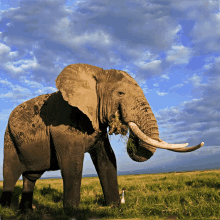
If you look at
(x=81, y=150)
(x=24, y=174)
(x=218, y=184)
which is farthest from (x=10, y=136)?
(x=218, y=184)

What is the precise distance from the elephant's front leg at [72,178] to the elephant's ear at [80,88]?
3.54 ft

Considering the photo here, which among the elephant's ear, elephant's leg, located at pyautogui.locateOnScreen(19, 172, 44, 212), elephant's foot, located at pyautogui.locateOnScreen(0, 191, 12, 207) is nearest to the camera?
the elephant's ear

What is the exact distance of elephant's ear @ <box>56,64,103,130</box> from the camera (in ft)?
22.8

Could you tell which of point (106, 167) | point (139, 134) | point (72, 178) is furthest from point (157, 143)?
point (72, 178)

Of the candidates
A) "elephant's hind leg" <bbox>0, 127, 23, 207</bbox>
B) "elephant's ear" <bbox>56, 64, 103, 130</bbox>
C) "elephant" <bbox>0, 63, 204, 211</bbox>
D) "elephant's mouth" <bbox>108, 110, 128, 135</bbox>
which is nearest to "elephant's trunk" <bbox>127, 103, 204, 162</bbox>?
"elephant" <bbox>0, 63, 204, 211</bbox>

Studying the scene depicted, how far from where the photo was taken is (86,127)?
7.32m

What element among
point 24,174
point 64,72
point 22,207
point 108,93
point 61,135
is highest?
point 64,72

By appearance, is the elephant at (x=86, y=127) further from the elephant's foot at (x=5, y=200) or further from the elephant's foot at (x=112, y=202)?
the elephant's foot at (x=5, y=200)

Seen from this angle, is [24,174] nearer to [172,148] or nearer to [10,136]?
[10,136]

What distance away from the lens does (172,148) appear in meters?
6.52

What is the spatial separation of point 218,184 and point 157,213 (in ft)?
14.9

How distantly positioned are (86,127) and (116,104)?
1.11 m

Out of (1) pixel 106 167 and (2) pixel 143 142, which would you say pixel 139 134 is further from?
(1) pixel 106 167

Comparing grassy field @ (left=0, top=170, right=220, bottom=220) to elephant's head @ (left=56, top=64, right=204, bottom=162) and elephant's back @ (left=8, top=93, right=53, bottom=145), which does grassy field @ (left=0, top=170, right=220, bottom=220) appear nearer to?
elephant's head @ (left=56, top=64, right=204, bottom=162)
